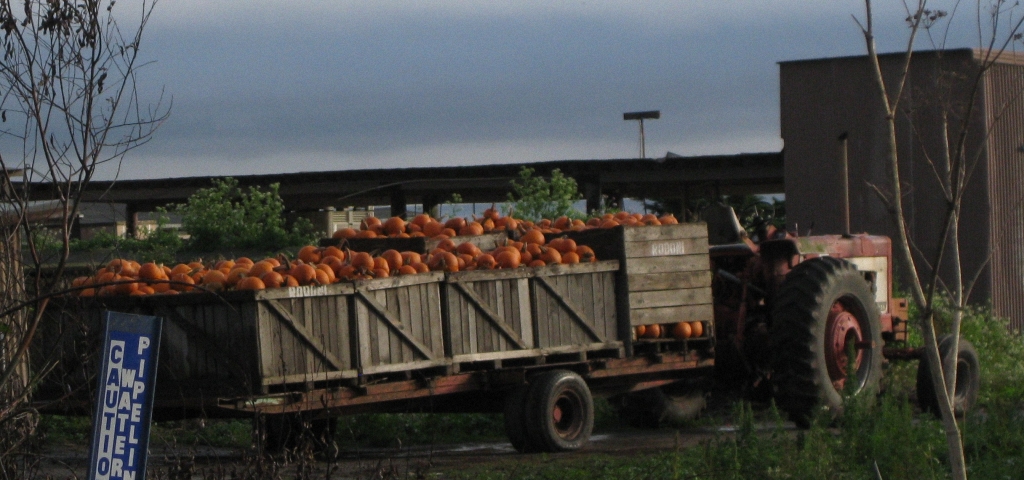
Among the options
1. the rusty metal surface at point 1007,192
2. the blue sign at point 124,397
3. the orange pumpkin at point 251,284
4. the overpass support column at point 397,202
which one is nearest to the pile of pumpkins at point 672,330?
the orange pumpkin at point 251,284

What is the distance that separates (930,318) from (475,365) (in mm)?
4709

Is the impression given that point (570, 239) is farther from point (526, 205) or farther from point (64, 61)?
point (526, 205)

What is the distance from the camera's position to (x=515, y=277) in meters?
10.3

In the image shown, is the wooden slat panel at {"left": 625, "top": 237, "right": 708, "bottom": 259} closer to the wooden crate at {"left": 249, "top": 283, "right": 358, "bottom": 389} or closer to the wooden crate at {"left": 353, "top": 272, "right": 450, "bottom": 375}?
the wooden crate at {"left": 353, "top": 272, "right": 450, "bottom": 375}

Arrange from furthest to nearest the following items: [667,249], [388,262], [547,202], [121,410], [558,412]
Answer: [547,202] → [667,249] → [558,412] → [388,262] → [121,410]

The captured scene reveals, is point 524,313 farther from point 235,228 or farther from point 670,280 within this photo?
point 235,228

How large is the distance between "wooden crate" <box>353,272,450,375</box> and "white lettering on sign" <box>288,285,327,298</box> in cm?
26

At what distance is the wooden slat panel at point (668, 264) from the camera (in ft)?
36.3

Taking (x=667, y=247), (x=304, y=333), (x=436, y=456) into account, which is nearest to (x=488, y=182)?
(x=667, y=247)

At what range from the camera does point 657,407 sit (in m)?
12.7

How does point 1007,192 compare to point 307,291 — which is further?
point 1007,192

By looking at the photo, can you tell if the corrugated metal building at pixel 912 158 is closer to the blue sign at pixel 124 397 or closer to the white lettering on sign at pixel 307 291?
the white lettering on sign at pixel 307 291

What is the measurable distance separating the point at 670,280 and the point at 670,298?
0.15 meters

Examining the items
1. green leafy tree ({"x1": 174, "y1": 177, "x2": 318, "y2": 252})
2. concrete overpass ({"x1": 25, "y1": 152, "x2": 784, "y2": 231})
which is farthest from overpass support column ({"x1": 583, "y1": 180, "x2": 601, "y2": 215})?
green leafy tree ({"x1": 174, "y1": 177, "x2": 318, "y2": 252})
